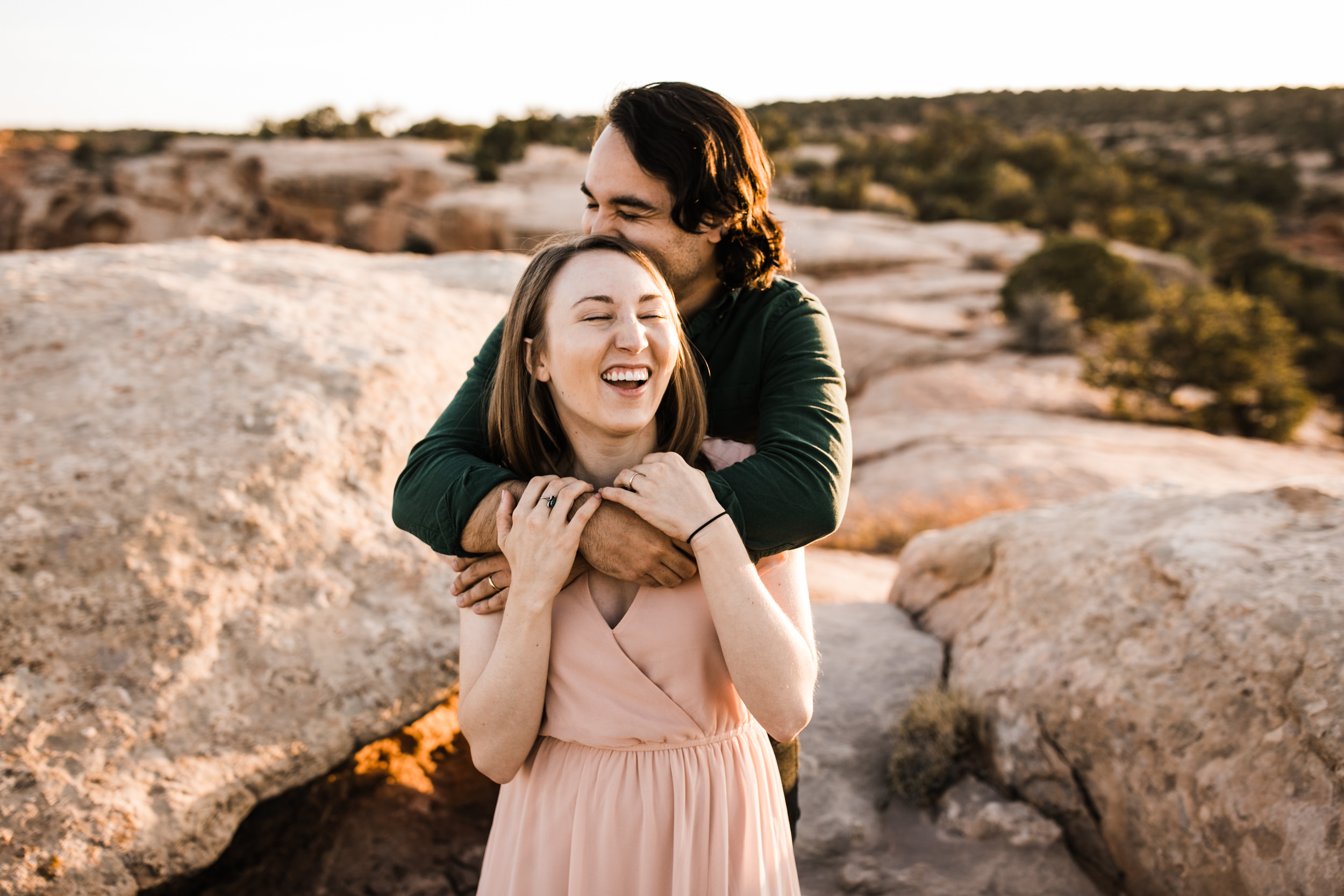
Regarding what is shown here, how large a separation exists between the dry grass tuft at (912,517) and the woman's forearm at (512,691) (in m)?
5.05

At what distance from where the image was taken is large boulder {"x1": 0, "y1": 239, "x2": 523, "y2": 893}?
2258 mm

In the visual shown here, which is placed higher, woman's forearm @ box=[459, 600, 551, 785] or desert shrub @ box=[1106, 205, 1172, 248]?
desert shrub @ box=[1106, 205, 1172, 248]

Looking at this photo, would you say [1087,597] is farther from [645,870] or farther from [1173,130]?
[1173,130]

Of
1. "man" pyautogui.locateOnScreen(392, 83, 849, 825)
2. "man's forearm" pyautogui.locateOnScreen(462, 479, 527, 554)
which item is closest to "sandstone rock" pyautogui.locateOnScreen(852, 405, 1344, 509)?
"man" pyautogui.locateOnScreen(392, 83, 849, 825)

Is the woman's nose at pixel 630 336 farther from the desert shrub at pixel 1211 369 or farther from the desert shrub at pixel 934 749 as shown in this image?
the desert shrub at pixel 1211 369

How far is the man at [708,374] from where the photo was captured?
5.13 feet

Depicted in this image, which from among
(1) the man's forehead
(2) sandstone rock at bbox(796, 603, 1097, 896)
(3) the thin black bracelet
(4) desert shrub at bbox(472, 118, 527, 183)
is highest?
(4) desert shrub at bbox(472, 118, 527, 183)

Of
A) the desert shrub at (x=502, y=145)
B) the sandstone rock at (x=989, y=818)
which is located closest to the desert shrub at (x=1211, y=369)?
the sandstone rock at (x=989, y=818)

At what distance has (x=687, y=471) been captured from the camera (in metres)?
1.54

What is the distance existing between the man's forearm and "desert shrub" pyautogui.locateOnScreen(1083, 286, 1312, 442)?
10289 mm

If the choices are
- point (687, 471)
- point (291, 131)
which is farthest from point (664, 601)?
point (291, 131)

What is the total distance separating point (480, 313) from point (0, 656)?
108 inches

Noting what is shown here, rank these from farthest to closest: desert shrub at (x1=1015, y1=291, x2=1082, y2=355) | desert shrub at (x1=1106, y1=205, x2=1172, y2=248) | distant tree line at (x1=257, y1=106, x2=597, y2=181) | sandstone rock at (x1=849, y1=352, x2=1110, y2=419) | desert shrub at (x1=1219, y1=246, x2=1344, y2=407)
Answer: distant tree line at (x1=257, y1=106, x2=597, y2=181) → desert shrub at (x1=1106, y1=205, x2=1172, y2=248) → desert shrub at (x1=1219, y1=246, x2=1344, y2=407) → desert shrub at (x1=1015, y1=291, x2=1082, y2=355) → sandstone rock at (x1=849, y1=352, x2=1110, y2=419)

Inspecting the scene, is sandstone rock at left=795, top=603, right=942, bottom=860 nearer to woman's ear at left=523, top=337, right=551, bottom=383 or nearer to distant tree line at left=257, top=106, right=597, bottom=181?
woman's ear at left=523, top=337, right=551, bottom=383
